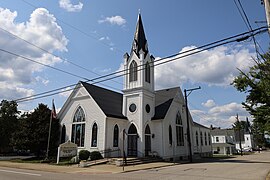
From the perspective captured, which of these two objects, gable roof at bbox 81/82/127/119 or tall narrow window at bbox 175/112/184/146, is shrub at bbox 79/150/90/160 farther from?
tall narrow window at bbox 175/112/184/146

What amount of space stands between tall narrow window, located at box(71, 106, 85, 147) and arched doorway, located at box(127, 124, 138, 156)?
5.57 metres

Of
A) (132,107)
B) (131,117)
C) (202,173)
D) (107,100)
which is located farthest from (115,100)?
(202,173)

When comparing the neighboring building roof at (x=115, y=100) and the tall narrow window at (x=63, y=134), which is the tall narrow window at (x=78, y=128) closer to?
the tall narrow window at (x=63, y=134)

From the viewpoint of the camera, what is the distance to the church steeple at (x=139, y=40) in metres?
30.5

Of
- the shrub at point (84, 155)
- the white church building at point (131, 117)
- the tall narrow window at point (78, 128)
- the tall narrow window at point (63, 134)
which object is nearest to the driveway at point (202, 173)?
the white church building at point (131, 117)

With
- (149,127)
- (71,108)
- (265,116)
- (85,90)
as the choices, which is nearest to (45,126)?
(71,108)

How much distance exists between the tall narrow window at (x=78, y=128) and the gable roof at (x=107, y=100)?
8.81 ft

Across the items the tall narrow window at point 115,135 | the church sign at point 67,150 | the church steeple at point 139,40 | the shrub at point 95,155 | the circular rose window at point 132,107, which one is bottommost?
the shrub at point 95,155

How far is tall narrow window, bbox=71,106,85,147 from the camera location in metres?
28.2

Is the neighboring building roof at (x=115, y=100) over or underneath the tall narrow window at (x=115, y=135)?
over

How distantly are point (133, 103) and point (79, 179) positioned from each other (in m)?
16.5

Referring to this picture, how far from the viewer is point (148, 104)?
95.5 ft

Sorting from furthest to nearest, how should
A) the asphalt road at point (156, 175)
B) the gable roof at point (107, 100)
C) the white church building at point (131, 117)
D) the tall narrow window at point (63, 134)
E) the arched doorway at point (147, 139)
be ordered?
1. the tall narrow window at point (63, 134)
2. the arched doorway at point (147, 139)
3. the gable roof at point (107, 100)
4. the white church building at point (131, 117)
5. the asphalt road at point (156, 175)

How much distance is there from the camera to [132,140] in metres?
27.8
